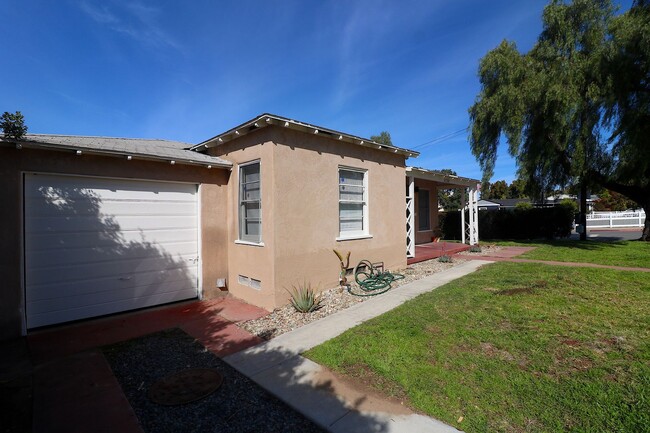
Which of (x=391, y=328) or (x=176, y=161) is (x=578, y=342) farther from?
(x=176, y=161)

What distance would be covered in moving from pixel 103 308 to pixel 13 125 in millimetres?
3290

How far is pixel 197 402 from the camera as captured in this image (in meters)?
3.29

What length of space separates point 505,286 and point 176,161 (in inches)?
296

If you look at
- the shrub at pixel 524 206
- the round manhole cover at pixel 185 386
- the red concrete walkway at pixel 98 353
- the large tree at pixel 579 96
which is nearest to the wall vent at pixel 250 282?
the red concrete walkway at pixel 98 353

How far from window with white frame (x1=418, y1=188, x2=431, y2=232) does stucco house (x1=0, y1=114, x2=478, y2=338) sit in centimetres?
723

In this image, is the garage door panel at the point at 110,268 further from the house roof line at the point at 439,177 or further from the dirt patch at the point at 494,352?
the house roof line at the point at 439,177

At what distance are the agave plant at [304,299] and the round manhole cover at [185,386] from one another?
2.20 m

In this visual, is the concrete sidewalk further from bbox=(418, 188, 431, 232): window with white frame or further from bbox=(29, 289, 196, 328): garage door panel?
bbox=(418, 188, 431, 232): window with white frame

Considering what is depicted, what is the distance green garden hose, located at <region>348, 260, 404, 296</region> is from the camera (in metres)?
7.23

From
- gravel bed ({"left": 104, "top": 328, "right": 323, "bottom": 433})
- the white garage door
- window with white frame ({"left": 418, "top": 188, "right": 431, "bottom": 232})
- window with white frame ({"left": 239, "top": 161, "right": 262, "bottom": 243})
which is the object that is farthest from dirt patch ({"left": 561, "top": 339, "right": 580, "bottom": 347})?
window with white frame ({"left": 418, "top": 188, "right": 431, "bottom": 232})

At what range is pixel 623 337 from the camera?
13.5 feet

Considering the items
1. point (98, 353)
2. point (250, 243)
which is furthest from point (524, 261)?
point (98, 353)

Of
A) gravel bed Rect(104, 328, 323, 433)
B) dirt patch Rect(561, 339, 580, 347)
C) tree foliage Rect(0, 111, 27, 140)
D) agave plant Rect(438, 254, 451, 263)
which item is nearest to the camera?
gravel bed Rect(104, 328, 323, 433)

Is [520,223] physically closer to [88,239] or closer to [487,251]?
[487,251]
